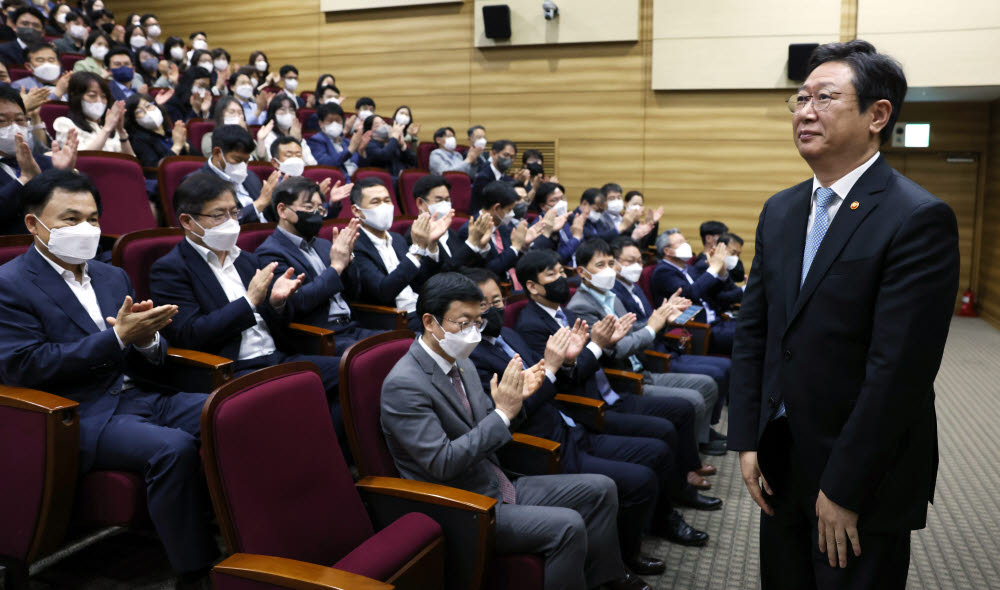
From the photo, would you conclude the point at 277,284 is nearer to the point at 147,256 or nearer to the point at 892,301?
the point at 147,256

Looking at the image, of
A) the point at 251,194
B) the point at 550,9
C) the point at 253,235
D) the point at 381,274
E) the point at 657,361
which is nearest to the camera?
the point at 253,235

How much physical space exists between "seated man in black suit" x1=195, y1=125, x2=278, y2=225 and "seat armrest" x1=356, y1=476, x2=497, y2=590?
63.8 inches

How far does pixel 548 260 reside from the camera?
210 centimetres

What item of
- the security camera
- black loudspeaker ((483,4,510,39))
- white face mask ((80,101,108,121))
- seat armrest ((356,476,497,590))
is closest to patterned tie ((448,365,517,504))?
seat armrest ((356,476,497,590))

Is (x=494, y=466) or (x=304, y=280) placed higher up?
(x=304, y=280)

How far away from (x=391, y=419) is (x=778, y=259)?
77 centimetres

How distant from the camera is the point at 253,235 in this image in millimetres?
2264

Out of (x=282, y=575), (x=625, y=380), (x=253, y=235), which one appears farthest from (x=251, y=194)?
(x=282, y=575)

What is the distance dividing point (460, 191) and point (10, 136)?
2.51 m

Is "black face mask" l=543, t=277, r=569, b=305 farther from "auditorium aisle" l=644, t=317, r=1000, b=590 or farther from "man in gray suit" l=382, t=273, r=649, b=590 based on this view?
"auditorium aisle" l=644, t=317, r=1000, b=590

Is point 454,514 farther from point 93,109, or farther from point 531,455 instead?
point 93,109

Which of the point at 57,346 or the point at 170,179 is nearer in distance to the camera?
the point at 57,346

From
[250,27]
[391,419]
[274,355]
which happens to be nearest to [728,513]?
[391,419]

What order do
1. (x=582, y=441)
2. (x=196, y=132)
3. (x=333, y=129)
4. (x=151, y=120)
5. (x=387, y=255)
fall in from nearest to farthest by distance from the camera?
(x=582, y=441)
(x=387, y=255)
(x=151, y=120)
(x=196, y=132)
(x=333, y=129)
